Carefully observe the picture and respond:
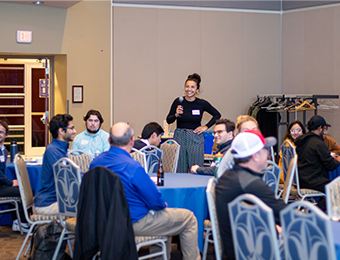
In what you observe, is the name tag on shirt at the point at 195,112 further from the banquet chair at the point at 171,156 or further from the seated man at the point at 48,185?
the seated man at the point at 48,185

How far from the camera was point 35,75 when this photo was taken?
27.4ft


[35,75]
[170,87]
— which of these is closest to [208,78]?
[170,87]

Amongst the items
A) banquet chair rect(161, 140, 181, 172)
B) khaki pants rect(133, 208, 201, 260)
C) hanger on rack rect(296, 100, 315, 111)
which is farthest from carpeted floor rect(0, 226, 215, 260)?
hanger on rack rect(296, 100, 315, 111)

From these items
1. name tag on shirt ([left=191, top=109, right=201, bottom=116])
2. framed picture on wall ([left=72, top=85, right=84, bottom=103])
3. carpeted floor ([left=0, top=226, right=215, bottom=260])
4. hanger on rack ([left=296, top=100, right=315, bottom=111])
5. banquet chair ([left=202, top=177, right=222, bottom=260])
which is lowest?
carpeted floor ([left=0, top=226, right=215, bottom=260])

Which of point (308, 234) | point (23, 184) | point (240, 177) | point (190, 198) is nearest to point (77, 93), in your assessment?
point (23, 184)

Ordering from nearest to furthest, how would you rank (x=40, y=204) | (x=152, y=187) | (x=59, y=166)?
(x=152, y=187), (x=59, y=166), (x=40, y=204)

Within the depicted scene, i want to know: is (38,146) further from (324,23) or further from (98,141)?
(324,23)

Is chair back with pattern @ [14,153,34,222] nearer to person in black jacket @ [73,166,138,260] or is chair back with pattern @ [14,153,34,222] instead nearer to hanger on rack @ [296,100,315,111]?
person in black jacket @ [73,166,138,260]

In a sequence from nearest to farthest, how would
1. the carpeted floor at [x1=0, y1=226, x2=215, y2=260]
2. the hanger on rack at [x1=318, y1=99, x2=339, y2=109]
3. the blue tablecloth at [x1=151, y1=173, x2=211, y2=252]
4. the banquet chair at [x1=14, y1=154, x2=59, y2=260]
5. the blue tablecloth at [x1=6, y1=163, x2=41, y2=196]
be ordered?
the blue tablecloth at [x1=151, y1=173, x2=211, y2=252] < the banquet chair at [x1=14, y1=154, x2=59, y2=260] < the carpeted floor at [x1=0, y1=226, x2=215, y2=260] < the blue tablecloth at [x1=6, y1=163, x2=41, y2=196] < the hanger on rack at [x1=318, y1=99, x2=339, y2=109]

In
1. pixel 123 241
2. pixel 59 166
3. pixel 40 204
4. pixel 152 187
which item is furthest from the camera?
pixel 40 204

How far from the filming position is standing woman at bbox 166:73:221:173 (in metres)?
5.46

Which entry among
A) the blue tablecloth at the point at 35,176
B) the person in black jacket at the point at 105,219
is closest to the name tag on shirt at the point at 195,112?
the blue tablecloth at the point at 35,176

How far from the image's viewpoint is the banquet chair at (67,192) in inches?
129

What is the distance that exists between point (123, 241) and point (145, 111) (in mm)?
5830
